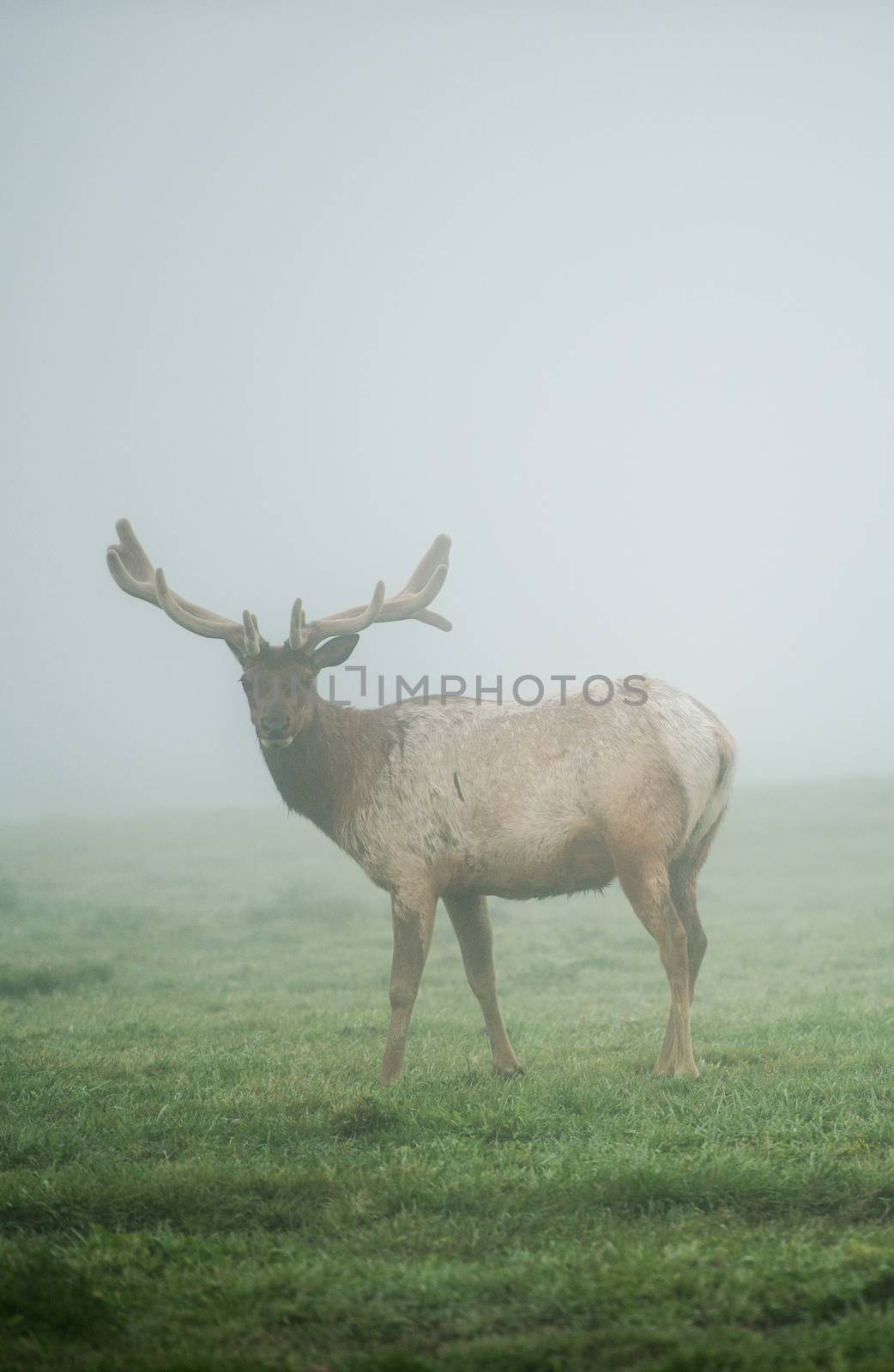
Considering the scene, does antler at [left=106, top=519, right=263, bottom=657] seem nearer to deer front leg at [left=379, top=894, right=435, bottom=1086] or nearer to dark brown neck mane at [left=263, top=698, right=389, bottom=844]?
dark brown neck mane at [left=263, top=698, right=389, bottom=844]

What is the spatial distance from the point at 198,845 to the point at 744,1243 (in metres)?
34.4

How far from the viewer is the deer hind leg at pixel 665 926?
9375 millimetres

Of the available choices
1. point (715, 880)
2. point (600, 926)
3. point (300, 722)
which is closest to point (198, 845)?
point (715, 880)

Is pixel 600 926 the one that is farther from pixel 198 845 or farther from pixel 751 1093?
pixel 198 845

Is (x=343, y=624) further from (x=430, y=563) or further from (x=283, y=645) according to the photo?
(x=430, y=563)

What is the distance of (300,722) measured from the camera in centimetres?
1028

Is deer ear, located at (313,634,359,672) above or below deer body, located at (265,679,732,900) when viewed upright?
above

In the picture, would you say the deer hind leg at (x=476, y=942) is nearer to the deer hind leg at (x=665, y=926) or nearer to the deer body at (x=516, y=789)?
the deer body at (x=516, y=789)

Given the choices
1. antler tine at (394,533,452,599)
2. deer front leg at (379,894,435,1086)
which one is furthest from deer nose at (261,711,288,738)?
antler tine at (394,533,452,599)

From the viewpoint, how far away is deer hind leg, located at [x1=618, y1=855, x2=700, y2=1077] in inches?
369

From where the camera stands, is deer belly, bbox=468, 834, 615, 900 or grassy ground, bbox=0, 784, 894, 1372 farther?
deer belly, bbox=468, 834, 615, 900

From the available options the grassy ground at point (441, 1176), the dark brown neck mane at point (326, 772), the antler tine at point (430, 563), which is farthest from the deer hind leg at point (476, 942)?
the antler tine at point (430, 563)

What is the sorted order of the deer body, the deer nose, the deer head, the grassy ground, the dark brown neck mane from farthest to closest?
the dark brown neck mane, the deer head, the deer nose, the deer body, the grassy ground

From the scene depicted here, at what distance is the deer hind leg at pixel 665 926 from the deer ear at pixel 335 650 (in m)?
2.91
